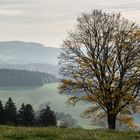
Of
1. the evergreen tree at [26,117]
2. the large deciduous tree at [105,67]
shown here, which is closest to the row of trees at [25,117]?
the evergreen tree at [26,117]

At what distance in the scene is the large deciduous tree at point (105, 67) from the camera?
43.2 m

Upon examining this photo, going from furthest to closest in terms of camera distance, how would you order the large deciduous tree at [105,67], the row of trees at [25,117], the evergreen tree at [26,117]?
the evergreen tree at [26,117]
the row of trees at [25,117]
the large deciduous tree at [105,67]

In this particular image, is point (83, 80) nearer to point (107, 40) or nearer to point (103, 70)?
point (103, 70)

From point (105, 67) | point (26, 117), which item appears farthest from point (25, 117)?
point (105, 67)

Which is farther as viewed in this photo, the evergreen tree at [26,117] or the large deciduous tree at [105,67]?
the evergreen tree at [26,117]

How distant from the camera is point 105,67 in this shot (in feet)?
146

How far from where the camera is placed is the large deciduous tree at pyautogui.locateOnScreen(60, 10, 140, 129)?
43.2 m

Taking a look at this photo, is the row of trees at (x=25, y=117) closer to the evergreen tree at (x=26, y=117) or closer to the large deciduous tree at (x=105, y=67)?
the evergreen tree at (x=26, y=117)

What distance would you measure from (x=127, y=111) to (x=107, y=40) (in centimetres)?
888

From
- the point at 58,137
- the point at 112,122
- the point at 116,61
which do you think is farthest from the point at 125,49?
the point at 58,137

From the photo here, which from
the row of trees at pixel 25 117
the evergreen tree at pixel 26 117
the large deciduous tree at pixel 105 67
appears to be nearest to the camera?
the large deciduous tree at pixel 105 67

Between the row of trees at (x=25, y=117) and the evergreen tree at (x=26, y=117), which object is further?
the evergreen tree at (x=26, y=117)

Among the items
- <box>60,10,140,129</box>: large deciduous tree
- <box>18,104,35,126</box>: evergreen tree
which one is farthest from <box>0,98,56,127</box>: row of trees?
<box>60,10,140,129</box>: large deciduous tree

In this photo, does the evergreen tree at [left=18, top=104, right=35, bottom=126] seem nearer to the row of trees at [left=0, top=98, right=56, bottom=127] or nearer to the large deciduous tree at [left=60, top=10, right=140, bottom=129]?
the row of trees at [left=0, top=98, right=56, bottom=127]
